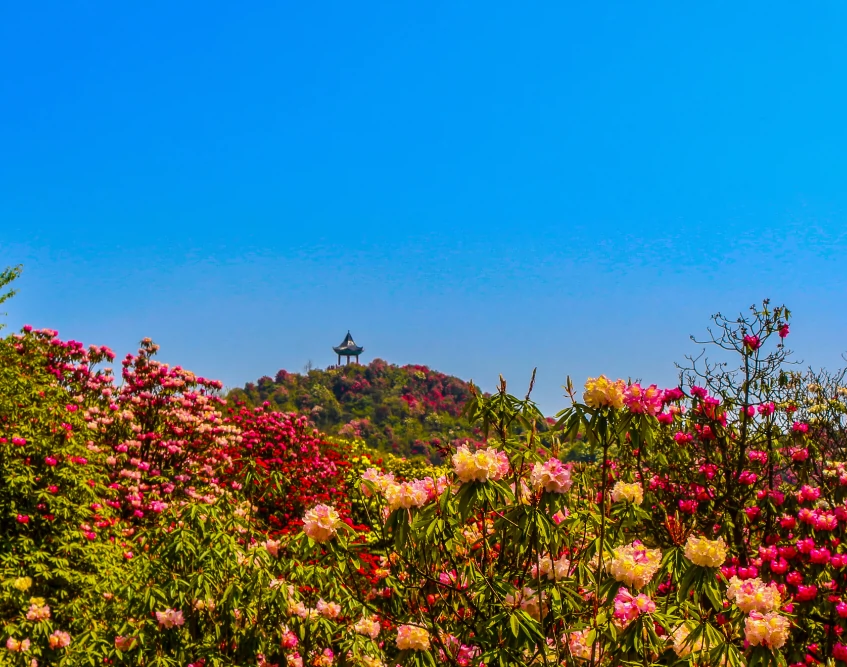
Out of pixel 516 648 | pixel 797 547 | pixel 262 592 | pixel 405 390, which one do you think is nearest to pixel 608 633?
pixel 516 648

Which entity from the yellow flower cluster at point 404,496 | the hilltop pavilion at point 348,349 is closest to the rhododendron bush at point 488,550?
the yellow flower cluster at point 404,496

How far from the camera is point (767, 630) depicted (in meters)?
2.41

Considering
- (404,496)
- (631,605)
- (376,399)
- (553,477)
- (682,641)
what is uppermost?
(376,399)

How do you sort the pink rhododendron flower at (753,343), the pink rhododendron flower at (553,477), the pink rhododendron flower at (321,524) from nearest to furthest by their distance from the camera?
the pink rhododendron flower at (553,477) < the pink rhododendron flower at (321,524) < the pink rhododendron flower at (753,343)

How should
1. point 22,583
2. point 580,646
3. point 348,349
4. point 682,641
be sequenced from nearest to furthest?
1. point 682,641
2. point 580,646
3. point 22,583
4. point 348,349

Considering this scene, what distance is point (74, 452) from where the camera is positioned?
6.22 m

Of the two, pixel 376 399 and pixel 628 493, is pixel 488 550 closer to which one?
pixel 628 493

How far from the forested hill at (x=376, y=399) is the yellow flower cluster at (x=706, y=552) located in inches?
989

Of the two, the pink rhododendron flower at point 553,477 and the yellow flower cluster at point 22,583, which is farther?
the yellow flower cluster at point 22,583

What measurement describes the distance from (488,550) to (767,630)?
4.13 feet

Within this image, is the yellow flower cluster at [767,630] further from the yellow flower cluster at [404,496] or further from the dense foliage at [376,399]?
the dense foliage at [376,399]

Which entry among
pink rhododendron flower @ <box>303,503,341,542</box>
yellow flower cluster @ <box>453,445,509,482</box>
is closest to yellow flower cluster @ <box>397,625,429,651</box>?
pink rhododendron flower @ <box>303,503,341,542</box>

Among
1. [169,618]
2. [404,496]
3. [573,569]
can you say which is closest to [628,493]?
[573,569]

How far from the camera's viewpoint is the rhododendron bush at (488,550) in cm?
264
